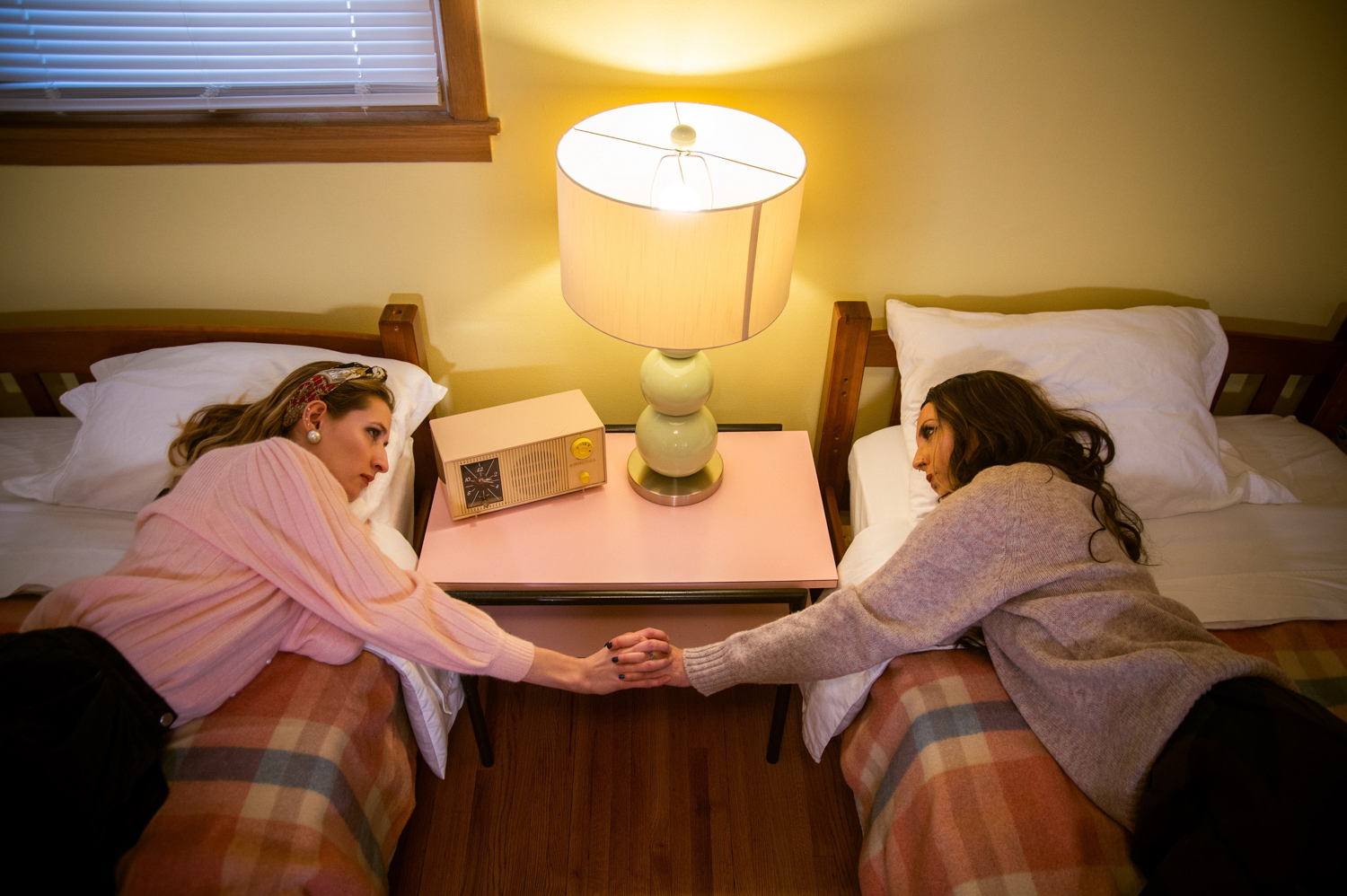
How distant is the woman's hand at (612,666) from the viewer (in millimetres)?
1310

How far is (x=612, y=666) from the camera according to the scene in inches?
52.3

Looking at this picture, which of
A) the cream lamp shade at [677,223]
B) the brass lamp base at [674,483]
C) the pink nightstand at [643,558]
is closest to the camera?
the cream lamp shade at [677,223]

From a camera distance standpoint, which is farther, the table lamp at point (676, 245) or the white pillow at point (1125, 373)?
the white pillow at point (1125, 373)

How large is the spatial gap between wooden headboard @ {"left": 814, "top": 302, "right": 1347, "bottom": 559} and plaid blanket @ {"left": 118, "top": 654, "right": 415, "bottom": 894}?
960 mm

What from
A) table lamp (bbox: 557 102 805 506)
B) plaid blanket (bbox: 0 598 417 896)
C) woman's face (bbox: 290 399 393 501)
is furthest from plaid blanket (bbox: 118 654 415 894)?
table lamp (bbox: 557 102 805 506)

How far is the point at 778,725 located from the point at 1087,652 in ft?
2.10

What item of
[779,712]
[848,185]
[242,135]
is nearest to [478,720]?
[779,712]

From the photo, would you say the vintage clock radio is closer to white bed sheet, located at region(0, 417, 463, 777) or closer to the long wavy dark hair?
white bed sheet, located at region(0, 417, 463, 777)

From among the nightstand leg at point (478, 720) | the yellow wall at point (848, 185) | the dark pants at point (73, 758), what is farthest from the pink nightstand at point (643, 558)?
the dark pants at point (73, 758)

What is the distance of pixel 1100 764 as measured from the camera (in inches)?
40.6

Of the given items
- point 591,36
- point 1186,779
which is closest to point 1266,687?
point 1186,779

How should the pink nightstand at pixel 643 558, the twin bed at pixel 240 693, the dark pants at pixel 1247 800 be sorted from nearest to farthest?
the dark pants at pixel 1247 800 < the twin bed at pixel 240 693 < the pink nightstand at pixel 643 558

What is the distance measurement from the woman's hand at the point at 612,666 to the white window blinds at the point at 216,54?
107 centimetres

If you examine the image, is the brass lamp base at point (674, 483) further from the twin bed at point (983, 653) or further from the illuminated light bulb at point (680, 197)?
the illuminated light bulb at point (680, 197)
